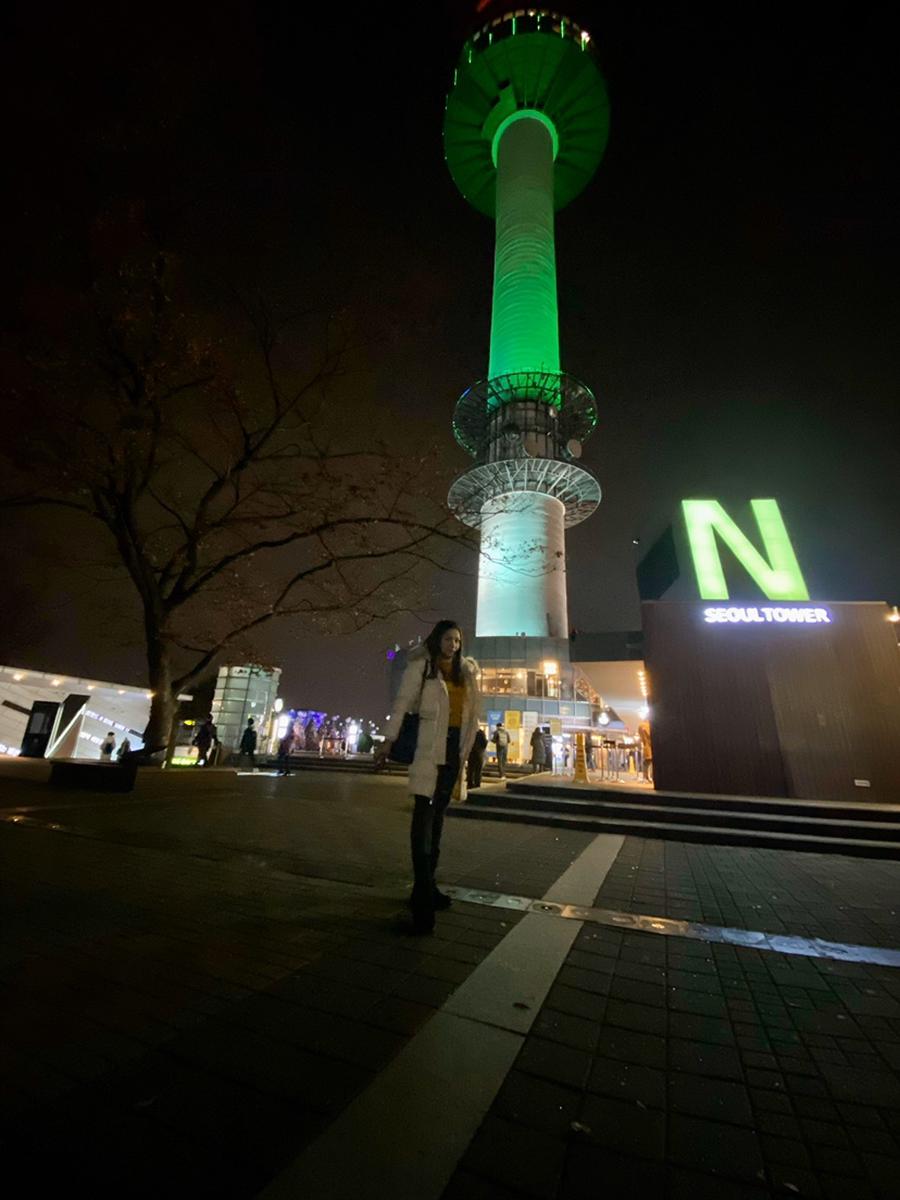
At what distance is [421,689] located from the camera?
3.80 m

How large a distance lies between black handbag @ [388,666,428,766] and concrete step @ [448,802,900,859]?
6010mm

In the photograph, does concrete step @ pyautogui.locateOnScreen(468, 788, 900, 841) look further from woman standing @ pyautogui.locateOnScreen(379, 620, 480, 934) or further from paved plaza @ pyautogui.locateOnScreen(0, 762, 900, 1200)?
woman standing @ pyautogui.locateOnScreen(379, 620, 480, 934)

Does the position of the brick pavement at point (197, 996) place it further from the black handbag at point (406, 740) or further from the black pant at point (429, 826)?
the black handbag at point (406, 740)

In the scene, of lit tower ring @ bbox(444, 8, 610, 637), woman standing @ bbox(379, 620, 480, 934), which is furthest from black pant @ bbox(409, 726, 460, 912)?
lit tower ring @ bbox(444, 8, 610, 637)

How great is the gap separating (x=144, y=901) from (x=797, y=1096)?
159 inches

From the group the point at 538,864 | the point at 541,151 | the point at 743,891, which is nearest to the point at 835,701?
the point at 743,891

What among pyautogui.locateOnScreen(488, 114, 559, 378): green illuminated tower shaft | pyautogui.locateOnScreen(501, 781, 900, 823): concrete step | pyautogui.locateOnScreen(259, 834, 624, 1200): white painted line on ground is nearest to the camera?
pyautogui.locateOnScreen(259, 834, 624, 1200): white painted line on ground

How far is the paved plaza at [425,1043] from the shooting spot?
1.49 meters

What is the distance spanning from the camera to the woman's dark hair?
12.8ft

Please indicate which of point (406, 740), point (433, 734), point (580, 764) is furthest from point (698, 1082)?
point (580, 764)

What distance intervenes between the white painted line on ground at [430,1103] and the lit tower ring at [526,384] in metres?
36.6

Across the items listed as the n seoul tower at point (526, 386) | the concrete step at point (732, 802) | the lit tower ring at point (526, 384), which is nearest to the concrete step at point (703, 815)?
the concrete step at point (732, 802)

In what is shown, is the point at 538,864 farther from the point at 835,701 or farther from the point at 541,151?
the point at 541,151

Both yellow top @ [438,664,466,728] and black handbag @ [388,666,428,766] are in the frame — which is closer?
black handbag @ [388,666,428,766]
